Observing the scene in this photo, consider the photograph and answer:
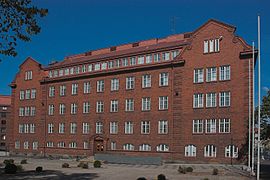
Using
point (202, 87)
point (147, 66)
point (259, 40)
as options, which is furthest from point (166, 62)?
point (259, 40)

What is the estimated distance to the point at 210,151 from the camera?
165 ft

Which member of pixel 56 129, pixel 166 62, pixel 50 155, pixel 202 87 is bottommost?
pixel 50 155

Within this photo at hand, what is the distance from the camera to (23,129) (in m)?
74.8

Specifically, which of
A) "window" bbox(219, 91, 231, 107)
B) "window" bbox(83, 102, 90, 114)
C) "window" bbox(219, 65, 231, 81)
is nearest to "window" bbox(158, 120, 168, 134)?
"window" bbox(219, 91, 231, 107)

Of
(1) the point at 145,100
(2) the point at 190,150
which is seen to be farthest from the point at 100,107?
(2) the point at 190,150

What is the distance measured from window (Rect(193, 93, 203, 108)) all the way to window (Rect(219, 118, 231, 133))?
3648 mm

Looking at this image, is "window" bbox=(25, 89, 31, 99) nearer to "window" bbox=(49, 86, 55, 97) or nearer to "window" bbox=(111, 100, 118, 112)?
"window" bbox=(49, 86, 55, 97)

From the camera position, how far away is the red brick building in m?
49.7

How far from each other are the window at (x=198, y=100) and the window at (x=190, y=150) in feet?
17.9

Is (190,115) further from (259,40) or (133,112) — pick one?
(259,40)

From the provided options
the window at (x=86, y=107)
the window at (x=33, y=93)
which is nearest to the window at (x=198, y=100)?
the window at (x=86, y=107)

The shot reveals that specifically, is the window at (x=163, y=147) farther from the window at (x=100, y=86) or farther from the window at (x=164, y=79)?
the window at (x=100, y=86)

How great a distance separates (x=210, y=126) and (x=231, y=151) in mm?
4268

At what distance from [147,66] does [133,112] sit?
7378mm
